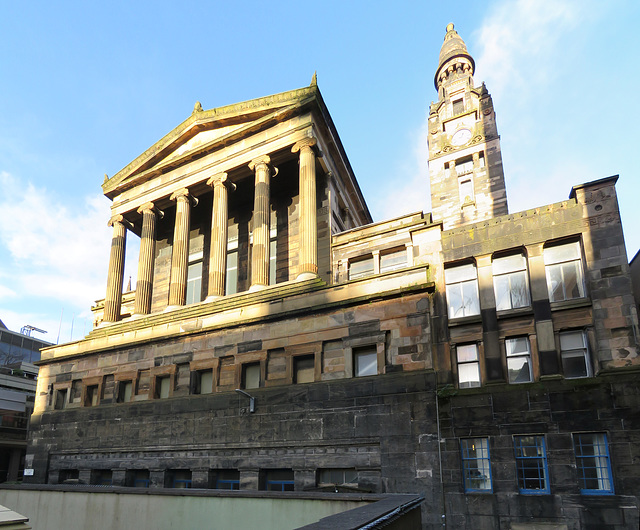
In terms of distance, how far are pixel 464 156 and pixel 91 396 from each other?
41.4m

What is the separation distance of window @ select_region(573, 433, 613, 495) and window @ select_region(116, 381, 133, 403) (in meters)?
24.9

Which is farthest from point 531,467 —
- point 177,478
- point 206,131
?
point 206,131

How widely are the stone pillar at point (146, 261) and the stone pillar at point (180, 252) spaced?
8.26 feet

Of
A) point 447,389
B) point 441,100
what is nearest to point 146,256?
point 447,389

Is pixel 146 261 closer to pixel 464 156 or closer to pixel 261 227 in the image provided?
pixel 261 227

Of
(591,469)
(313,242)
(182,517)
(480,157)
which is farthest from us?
(480,157)

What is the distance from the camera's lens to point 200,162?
3700 centimetres

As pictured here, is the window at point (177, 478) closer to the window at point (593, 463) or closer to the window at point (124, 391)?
the window at point (124, 391)

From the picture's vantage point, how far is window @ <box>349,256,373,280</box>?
103 ft

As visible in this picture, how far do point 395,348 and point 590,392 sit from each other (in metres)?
8.12

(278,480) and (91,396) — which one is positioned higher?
(91,396)

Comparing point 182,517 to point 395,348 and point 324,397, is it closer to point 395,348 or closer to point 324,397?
point 324,397

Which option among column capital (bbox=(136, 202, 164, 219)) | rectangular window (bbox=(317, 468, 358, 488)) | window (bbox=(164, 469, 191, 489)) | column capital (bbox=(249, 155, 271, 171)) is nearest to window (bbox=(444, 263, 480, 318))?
rectangular window (bbox=(317, 468, 358, 488))

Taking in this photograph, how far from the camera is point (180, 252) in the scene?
34.6m
